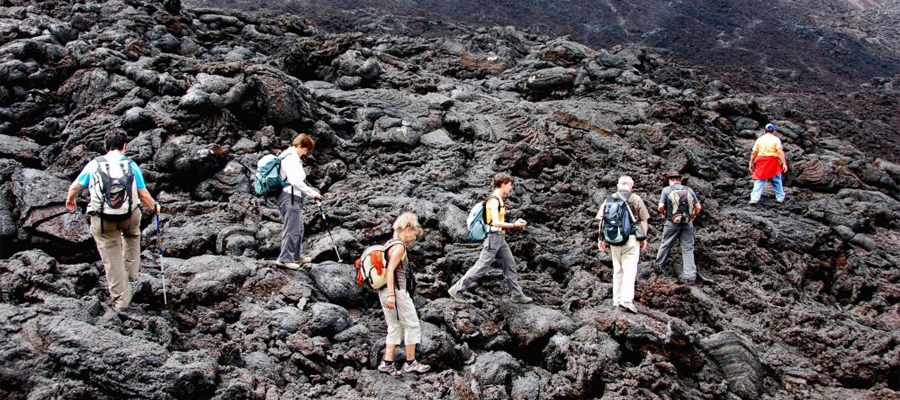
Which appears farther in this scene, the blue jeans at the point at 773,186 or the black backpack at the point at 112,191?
the blue jeans at the point at 773,186

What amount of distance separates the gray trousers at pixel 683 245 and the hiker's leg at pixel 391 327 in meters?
6.09

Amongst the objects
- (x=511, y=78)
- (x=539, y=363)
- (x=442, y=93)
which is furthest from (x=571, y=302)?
(x=511, y=78)

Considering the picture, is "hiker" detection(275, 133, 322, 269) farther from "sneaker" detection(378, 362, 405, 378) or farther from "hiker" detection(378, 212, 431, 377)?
"sneaker" detection(378, 362, 405, 378)

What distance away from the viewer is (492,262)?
8.22m

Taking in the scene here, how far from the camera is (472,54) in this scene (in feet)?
72.9

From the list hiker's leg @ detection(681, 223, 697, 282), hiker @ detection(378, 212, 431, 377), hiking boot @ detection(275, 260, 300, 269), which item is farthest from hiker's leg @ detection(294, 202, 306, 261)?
hiker's leg @ detection(681, 223, 697, 282)

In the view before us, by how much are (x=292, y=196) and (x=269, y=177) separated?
1.49ft

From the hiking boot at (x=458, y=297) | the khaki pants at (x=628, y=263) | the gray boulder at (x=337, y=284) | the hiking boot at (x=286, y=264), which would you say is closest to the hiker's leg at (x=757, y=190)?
the khaki pants at (x=628, y=263)

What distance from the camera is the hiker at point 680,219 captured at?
9.75 meters

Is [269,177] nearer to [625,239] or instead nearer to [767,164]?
[625,239]

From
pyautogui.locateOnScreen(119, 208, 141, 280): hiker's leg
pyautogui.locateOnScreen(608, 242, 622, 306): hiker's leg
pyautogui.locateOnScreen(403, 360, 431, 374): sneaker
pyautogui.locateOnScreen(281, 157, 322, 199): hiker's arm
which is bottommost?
pyautogui.locateOnScreen(403, 360, 431, 374): sneaker

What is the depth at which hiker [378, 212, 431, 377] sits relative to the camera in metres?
6.11

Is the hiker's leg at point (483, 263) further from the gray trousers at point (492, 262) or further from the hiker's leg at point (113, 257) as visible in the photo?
the hiker's leg at point (113, 257)

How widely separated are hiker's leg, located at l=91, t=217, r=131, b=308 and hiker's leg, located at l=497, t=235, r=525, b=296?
198 inches
